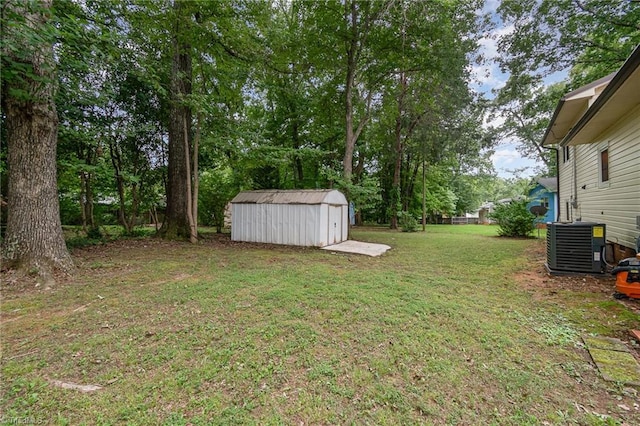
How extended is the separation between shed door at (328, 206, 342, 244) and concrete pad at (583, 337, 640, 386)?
276 inches

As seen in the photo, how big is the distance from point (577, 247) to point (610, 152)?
286cm

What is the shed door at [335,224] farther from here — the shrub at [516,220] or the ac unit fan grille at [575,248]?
→ the shrub at [516,220]

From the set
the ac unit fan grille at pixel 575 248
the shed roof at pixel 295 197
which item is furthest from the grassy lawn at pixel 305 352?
the shed roof at pixel 295 197

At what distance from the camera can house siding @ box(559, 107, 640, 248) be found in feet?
Result: 16.3

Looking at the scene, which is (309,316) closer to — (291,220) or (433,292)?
(433,292)

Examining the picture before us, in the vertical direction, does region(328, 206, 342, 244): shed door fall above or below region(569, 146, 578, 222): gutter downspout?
below

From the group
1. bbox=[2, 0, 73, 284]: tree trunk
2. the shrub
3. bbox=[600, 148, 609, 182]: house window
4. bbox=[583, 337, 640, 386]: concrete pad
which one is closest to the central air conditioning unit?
bbox=[600, 148, 609, 182]: house window

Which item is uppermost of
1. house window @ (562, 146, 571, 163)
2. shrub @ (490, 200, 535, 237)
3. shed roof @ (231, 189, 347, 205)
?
house window @ (562, 146, 571, 163)

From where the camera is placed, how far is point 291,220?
29.7 ft

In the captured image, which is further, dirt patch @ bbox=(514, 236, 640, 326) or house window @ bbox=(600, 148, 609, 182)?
house window @ bbox=(600, 148, 609, 182)

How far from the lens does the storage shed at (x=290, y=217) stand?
8.77 m

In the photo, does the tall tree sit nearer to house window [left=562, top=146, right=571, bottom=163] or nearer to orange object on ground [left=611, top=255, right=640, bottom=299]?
orange object on ground [left=611, top=255, right=640, bottom=299]

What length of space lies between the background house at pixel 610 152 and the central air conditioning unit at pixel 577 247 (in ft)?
2.33

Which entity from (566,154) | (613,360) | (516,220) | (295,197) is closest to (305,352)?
(613,360)
